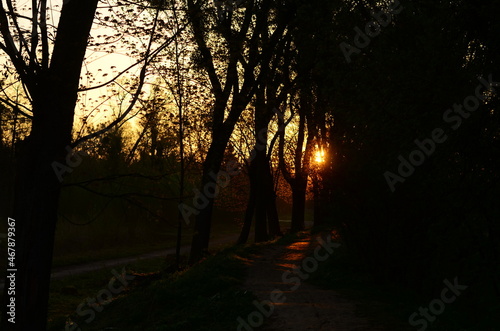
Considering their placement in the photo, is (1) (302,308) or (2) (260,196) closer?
(1) (302,308)

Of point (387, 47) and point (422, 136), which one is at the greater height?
point (387, 47)

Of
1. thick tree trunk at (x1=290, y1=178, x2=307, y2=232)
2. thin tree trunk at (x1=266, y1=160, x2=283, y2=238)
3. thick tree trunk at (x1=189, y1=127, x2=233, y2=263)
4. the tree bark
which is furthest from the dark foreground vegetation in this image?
thick tree trunk at (x1=290, y1=178, x2=307, y2=232)

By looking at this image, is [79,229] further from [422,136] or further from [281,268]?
[422,136]

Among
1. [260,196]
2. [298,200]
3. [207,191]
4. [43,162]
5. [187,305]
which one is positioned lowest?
[187,305]

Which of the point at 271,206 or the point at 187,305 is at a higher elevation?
the point at 271,206

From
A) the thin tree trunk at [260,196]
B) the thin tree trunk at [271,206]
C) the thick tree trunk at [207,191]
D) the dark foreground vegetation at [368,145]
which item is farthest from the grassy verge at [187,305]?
the thin tree trunk at [271,206]

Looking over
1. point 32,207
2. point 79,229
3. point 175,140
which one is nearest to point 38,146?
point 32,207

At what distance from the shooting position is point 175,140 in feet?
71.6

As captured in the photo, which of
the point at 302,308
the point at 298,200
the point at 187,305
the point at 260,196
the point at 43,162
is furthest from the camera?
the point at 298,200

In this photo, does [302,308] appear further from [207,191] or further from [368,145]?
[207,191]

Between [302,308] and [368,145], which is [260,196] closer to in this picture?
[368,145]

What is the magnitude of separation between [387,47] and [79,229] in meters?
31.0

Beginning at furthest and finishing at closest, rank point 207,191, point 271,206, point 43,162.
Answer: point 271,206 → point 207,191 → point 43,162

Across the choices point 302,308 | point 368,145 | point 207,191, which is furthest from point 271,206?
point 302,308
